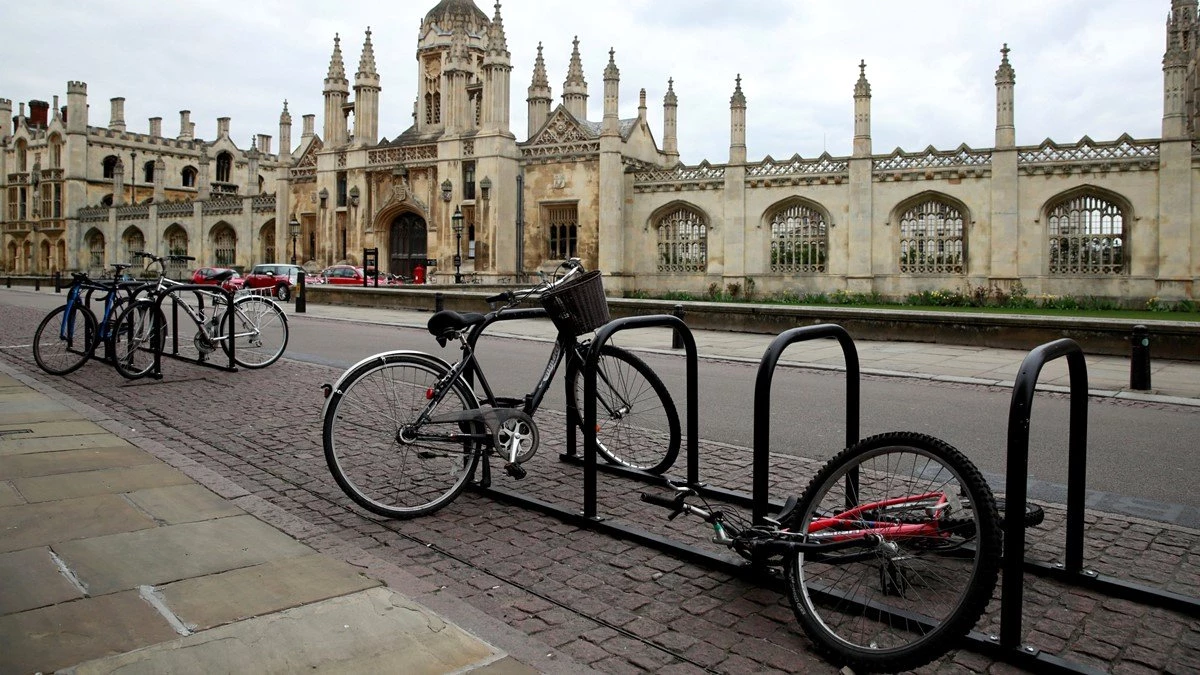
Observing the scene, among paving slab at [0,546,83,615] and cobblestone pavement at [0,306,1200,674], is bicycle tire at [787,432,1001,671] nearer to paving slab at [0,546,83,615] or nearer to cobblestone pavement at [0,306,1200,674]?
cobblestone pavement at [0,306,1200,674]

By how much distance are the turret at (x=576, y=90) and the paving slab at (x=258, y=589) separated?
4044 centimetres

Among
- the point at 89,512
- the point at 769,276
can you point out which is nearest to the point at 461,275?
the point at 769,276

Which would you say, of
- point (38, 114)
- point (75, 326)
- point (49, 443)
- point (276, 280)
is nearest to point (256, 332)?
point (75, 326)

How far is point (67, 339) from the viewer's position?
10680 mm

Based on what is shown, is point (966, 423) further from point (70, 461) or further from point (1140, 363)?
point (70, 461)

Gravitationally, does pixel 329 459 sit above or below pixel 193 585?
above

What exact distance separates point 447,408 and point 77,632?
2.17 m

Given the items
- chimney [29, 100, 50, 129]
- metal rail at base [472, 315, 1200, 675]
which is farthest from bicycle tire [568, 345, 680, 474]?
chimney [29, 100, 50, 129]

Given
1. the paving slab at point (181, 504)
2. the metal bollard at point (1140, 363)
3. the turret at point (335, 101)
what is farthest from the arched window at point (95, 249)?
the metal bollard at point (1140, 363)

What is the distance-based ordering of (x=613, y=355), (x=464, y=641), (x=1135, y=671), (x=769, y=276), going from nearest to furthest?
(x=1135, y=671), (x=464, y=641), (x=613, y=355), (x=769, y=276)

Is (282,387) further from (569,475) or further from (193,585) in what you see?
(193,585)

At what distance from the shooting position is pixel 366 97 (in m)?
43.9

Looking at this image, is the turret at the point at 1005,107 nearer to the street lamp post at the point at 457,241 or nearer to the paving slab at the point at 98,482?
the street lamp post at the point at 457,241

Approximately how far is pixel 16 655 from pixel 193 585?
744 millimetres
